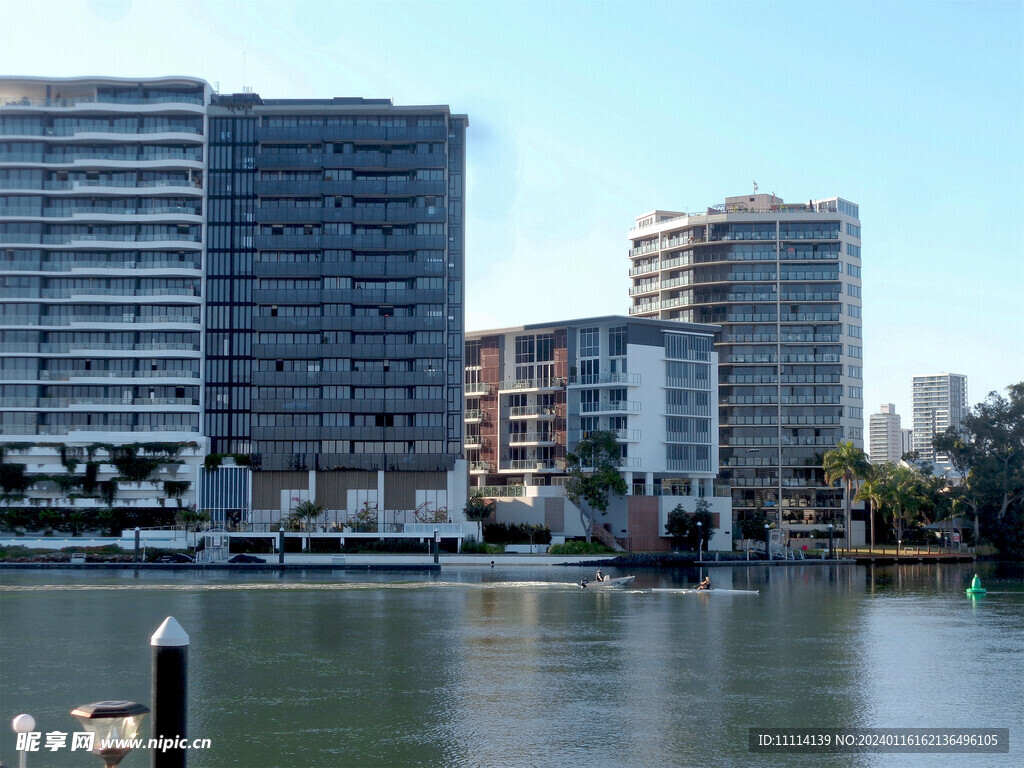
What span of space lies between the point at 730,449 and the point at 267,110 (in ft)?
228

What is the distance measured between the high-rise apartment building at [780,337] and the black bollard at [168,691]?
13205cm

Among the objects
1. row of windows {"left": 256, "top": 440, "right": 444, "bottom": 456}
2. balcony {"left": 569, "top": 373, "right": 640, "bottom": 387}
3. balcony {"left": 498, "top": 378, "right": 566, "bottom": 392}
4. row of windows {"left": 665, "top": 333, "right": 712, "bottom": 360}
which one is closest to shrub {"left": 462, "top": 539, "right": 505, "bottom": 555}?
row of windows {"left": 256, "top": 440, "right": 444, "bottom": 456}

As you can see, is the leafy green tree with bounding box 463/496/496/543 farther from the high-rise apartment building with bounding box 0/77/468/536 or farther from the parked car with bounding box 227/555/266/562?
the parked car with bounding box 227/555/266/562

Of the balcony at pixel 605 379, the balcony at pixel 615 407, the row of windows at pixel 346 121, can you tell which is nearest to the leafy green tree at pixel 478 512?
the balcony at pixel 615 407

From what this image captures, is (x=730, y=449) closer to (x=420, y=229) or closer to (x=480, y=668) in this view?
(x=420, y=229)

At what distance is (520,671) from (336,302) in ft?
274

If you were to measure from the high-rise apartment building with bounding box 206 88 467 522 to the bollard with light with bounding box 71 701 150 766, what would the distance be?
102605mm

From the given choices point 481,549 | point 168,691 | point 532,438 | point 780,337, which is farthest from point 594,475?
point 168,691

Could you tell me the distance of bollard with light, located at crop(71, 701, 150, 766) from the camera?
38.4ft

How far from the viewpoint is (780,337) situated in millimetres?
141750

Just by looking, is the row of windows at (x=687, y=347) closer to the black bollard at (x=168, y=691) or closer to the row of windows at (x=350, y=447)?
A: the row of windows at (x=350, y=447)

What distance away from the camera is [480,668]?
38.7 m

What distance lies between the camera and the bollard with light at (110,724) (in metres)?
11.7

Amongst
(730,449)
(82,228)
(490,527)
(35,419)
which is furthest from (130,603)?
(730,449)
